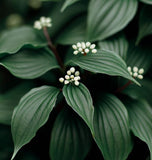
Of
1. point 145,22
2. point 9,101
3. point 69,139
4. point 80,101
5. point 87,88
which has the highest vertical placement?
point 145,22

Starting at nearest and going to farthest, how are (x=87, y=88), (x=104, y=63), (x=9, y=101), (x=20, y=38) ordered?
(x=104, y=63)
(x=87, y=88)
(x=9, y=101)
(x=20, y=38)

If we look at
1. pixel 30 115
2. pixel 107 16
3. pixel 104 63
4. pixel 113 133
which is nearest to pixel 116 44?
pixel 107 16

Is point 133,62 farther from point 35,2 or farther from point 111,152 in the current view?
point 35,2

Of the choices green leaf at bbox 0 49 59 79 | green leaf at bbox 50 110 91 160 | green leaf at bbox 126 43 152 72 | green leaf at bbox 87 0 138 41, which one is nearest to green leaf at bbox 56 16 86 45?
green leaf at bbox 87 0 138 41

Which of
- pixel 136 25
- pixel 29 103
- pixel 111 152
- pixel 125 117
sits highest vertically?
pixel 136 25

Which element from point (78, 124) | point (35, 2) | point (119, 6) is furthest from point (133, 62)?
point (35, 2)

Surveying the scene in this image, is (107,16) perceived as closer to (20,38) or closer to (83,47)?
(83,47)
